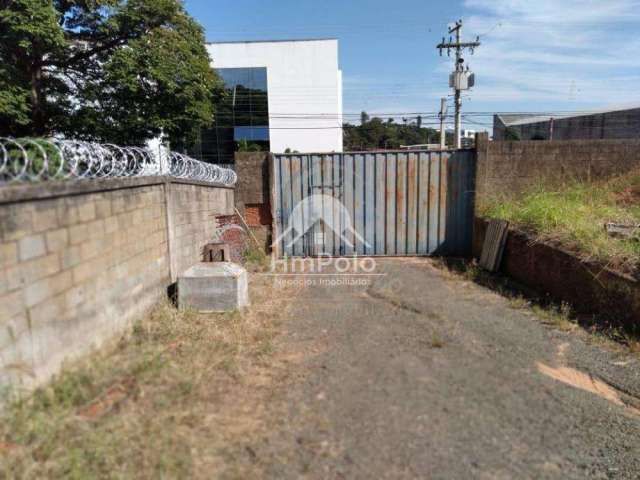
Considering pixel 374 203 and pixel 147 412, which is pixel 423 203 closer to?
pixel 374 203

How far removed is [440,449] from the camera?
241 cm

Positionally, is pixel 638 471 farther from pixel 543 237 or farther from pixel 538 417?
pixel 543 237

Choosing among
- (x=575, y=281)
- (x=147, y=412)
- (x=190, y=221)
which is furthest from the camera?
(x=190, y=221)

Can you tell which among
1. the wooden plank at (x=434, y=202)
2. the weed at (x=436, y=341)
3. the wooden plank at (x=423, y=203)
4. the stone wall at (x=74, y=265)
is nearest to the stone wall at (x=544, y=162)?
the wooden plank at (x=434, y=202)

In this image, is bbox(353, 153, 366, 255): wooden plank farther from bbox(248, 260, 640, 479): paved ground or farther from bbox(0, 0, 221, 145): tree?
bbox(0, 0, 221, 145): tree

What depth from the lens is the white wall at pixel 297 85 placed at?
28719mm

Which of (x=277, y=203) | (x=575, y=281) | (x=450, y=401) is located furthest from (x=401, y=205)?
(x=450, y=401)

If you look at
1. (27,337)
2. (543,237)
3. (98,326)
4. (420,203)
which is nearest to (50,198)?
(27,337)

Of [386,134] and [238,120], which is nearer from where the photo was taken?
[238,120]

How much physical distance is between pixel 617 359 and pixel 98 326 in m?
4.57

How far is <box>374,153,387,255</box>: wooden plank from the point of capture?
7773 millimetres

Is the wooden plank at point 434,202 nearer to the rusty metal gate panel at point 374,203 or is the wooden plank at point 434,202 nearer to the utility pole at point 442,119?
the rusty metal gate panel at point 374,203

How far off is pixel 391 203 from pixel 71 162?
5.73 meters

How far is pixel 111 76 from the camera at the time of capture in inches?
325
